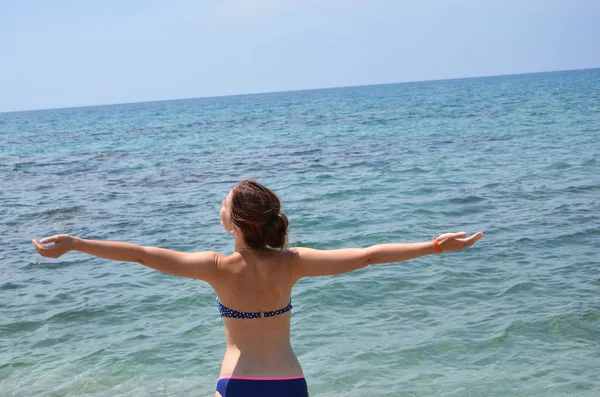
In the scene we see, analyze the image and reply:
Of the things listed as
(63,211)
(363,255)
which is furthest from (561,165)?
(363,255)

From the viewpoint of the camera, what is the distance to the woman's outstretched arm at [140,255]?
312 centimetres

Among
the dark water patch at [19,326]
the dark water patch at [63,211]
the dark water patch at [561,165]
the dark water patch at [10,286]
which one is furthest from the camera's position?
the dark water patch at [561,165]

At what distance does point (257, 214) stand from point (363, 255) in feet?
1.70

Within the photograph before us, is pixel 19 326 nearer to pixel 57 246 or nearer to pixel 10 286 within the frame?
pixel 10 286

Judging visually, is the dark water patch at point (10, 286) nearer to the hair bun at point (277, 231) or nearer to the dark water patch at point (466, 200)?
the hair bun at point (277, 231)

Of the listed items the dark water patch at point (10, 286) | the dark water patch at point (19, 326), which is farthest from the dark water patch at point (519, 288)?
the dark water patch at point (10, 286)

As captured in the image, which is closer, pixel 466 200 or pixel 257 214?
pixel 257 214

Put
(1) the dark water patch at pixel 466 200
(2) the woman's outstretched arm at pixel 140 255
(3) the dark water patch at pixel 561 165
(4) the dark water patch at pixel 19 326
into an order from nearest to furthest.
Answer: (2) the woman's outstretched arm at pixel 140 255 < (4) the dark water patch at pixel 19 326 < (1) the dark water patch at pixel 466 200 < (3) the dark water patch at pixel 561 165

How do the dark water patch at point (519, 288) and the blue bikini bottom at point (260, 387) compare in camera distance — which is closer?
the blue bikini bottom at point (260, 387)

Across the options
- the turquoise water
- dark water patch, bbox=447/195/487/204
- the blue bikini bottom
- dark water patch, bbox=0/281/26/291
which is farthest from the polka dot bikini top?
dark water patch, bbox=447/195/487/204

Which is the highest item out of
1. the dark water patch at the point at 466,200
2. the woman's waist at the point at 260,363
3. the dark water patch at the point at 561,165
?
the woman's waist at the point at 260,363

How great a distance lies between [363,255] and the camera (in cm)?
335

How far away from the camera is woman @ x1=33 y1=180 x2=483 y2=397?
330 cm

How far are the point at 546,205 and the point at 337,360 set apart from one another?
7.12 m
